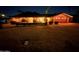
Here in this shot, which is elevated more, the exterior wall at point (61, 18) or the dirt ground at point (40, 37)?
the exterior wall at point (61, 18)

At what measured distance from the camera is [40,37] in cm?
373

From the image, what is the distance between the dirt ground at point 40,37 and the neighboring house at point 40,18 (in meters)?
0.08

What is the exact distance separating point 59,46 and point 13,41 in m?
0.67

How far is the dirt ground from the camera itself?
372 cm

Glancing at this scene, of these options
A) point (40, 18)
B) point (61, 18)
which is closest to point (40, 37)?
point (40, 18)

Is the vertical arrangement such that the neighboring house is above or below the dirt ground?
above

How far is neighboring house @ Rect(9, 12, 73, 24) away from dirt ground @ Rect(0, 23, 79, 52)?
77 mm

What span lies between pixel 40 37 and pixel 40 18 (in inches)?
10.8

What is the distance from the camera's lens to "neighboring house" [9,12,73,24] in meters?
3.72

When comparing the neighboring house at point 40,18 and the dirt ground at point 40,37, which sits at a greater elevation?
the neighboring house at point 40,18

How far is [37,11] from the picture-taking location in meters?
3.71

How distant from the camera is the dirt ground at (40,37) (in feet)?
12.2

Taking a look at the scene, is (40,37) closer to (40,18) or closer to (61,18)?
(40,18)
